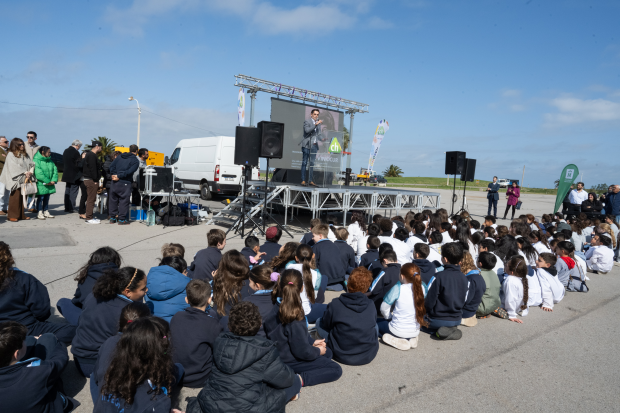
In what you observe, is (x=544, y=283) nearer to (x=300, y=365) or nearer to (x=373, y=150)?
(x=300, y=365)

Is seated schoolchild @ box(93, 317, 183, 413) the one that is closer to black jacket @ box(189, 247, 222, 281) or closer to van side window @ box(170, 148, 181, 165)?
black jacket @ box(189, 247, 222, 281)

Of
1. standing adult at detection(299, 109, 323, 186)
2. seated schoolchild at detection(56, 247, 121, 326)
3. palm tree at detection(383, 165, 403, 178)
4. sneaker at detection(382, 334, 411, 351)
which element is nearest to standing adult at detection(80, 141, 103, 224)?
standing adult at detection(299, 109, 323, 186)

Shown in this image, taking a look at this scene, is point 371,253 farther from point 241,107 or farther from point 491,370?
point 241,107

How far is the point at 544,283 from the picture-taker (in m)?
5.57

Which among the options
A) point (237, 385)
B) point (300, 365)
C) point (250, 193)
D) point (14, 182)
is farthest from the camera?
point (250, 193)

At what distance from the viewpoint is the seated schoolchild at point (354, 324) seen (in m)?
3.45

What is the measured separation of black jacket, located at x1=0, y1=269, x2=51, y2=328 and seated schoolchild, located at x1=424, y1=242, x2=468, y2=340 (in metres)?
3.63

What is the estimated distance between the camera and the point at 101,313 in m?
2.90

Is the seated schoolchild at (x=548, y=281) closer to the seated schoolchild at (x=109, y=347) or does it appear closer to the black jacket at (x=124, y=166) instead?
the seated schoolchild at (x=109, y=347)

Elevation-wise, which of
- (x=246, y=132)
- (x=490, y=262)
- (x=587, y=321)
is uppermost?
(x=246, y=132)

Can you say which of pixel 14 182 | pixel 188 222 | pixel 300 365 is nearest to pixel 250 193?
pixel 188 222

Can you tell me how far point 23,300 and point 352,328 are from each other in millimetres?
2632

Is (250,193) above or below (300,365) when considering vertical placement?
above

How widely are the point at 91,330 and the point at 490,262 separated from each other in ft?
13.8
